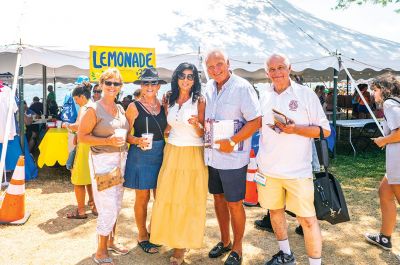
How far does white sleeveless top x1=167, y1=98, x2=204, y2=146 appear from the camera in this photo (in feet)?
10.0

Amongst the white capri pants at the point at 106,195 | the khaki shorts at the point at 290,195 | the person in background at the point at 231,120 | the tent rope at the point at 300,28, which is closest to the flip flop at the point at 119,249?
the white capri pants at the point at 106,195

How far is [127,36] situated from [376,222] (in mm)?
4788

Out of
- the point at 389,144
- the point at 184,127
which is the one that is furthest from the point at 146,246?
the point at 389,144

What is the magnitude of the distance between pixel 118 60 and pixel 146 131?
311 centimetres

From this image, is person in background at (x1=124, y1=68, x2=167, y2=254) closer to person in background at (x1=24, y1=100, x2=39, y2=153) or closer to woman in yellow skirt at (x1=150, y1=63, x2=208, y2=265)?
woman in yellow skirt at (x1=150, y1=63, x2=208, y2=265)

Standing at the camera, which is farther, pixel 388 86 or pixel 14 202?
pixel 14 202

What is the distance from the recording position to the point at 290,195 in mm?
2826

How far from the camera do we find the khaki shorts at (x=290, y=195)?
2.74 m

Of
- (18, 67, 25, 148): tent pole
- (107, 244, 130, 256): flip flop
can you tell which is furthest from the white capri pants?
(18, 67, 25, 148): tent pole

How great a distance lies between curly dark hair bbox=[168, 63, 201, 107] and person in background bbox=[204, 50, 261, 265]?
4.0 inches

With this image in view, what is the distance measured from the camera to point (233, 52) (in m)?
6.87

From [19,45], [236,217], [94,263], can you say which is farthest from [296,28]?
[94,263]

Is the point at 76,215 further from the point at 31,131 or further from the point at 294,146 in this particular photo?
the point at 31,131

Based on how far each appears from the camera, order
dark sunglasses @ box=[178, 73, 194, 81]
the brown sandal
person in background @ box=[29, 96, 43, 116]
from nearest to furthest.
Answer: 1. dark sunglasses @ box=[178, 73, 194, 81]
2. the brown sandal
3. person in background @ box=[29, 96, 43, 116]
